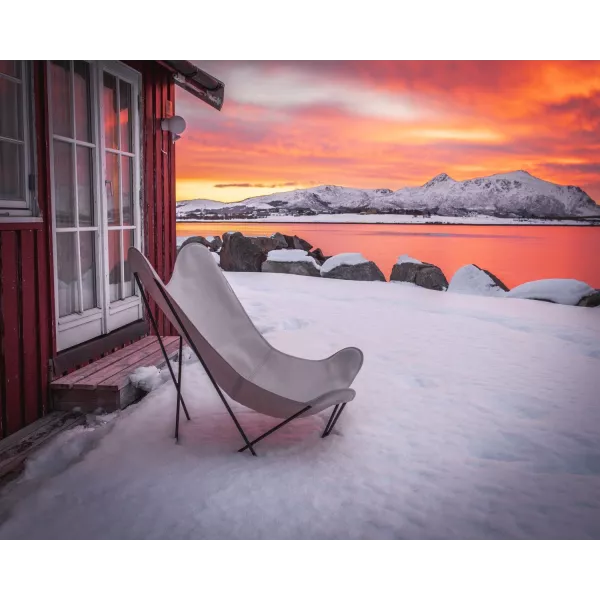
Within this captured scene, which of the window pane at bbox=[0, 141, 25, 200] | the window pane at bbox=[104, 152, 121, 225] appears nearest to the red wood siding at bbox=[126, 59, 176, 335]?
the window pane at bbox=[104, 152, 121, 225]

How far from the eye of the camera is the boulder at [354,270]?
9.44 meters

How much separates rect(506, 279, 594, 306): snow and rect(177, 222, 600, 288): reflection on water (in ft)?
1.11

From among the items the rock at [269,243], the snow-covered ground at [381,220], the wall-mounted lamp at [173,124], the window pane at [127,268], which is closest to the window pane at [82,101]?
the window pane at [127,268]

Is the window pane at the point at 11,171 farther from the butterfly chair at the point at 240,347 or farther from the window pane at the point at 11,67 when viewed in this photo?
the butterfly chair at the point at 240,347

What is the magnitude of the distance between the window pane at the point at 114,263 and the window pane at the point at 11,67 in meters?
1.18

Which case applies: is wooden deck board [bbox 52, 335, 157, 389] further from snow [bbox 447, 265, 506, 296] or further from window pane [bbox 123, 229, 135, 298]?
snow [bbox 447, 265, 506, 296]

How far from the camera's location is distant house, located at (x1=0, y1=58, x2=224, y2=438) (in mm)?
2545

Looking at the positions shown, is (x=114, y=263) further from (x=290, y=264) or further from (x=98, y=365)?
(x=290, y=264)

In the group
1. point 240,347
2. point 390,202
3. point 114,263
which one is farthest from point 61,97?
point 390,202

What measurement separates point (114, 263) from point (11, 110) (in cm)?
125

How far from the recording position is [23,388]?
2625 mm

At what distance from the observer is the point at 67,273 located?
3076 millimetres
